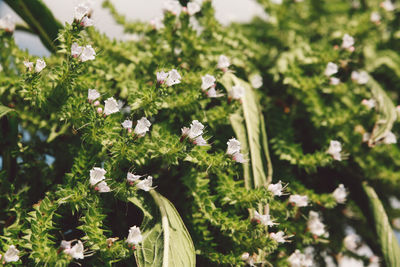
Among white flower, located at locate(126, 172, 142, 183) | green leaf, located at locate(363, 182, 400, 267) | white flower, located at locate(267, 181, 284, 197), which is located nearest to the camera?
white flower, located at locate(126, 172, 142, 183)

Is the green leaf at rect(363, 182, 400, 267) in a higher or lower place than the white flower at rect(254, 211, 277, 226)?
lower

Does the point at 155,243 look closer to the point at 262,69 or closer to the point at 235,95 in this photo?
the point at 235,95

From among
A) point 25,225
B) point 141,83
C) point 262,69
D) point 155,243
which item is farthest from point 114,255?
point 262,69

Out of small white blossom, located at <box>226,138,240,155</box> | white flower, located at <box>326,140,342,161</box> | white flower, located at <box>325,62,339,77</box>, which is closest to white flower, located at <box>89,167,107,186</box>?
small white blossom, located at <box>226,138,240,155</box>

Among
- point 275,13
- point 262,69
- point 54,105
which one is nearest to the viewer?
point 54,105

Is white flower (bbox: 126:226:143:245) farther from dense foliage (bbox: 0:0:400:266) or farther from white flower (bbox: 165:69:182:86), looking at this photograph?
white flower (bbox: 165:69:182:86)

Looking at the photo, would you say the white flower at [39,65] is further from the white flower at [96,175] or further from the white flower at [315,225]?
the white flower at [315,225]

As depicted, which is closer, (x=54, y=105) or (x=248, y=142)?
(x=54, y=105)
